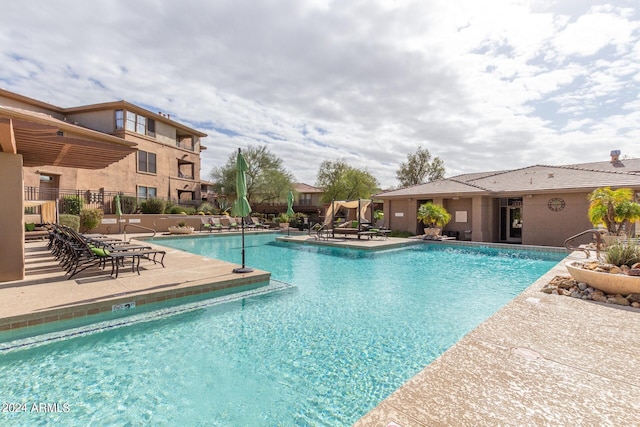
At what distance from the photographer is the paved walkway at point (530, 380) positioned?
1.96 meters

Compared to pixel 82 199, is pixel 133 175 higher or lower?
higher

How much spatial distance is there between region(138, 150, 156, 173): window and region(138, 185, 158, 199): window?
1595 mm

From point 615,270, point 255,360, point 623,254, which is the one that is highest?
point 623,254

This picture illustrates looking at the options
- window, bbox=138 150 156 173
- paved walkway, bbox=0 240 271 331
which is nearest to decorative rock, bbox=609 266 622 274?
paved walkway, bbox=0 240 271 331

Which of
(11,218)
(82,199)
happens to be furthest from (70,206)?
(11,218)

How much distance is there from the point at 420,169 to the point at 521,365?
4230 cm

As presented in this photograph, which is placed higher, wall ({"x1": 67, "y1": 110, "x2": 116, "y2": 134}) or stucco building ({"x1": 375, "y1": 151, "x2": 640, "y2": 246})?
wall ({"x1": 67, "y1": 110, "x2": 116, "y2": 134})

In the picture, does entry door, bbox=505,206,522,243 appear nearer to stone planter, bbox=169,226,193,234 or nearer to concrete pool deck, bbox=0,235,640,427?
concrete pool deck, bbox=0,235,640,427

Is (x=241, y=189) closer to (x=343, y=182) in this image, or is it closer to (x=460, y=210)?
(x=460, y=210)

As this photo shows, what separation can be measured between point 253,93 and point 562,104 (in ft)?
49.8

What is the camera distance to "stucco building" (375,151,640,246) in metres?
14.5

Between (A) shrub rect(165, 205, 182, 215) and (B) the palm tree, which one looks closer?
(B) the palm tree

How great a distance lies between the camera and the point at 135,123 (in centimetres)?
2589

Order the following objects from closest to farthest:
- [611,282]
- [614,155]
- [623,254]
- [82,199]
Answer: [611,282]
[623,254]
[614,155]
[82,199]
